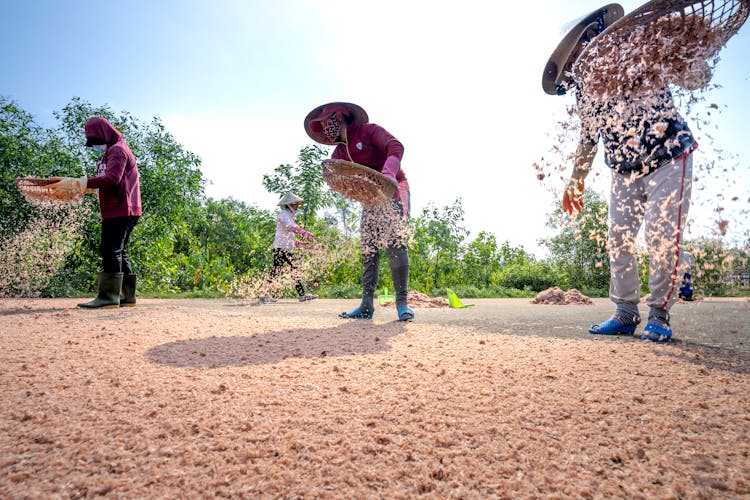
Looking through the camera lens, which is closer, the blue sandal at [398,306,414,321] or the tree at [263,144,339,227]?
the blue sandal at [398,306,414,321]

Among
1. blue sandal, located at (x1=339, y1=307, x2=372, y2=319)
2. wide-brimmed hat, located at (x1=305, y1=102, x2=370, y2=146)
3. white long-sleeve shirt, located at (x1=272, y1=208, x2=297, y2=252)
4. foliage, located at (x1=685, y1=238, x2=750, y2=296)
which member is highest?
wide-brimmed hat, located at (x1=305, y1=102, x2=370, y2=146)

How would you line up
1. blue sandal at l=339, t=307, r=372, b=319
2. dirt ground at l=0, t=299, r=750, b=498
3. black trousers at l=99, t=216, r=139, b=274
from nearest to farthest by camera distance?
dirt ground at l=0, t=299, r=750, b=498 → blue sandal at l=339, t=307, r=372, b=319 → black trousers at l=99, t=216, r=139, b=274

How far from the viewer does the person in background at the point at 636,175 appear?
251 cm

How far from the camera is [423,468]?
1064mm

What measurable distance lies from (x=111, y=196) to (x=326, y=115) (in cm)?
260

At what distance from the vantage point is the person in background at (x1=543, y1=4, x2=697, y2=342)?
2506 mm

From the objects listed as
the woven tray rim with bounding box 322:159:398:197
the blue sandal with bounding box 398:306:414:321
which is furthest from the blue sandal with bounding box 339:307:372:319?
the woven tray rim with bounding box 322:159:398:197

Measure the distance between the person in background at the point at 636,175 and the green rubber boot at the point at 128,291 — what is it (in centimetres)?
469

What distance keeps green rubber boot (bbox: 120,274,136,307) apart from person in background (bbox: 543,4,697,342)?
15.4 feet

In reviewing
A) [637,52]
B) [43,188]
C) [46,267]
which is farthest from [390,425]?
[46,267]

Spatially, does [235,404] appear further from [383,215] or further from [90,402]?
[383,215]

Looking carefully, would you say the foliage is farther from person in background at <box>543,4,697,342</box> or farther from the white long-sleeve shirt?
the white long-sleeve shirt

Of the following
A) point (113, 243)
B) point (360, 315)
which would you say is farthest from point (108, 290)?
point (360, 315)

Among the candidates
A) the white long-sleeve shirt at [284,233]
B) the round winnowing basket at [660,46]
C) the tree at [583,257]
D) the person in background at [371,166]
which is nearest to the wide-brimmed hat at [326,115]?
the person in background at [371,166]
